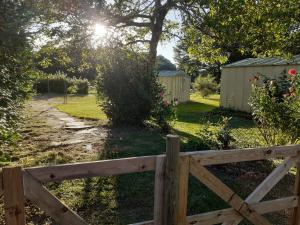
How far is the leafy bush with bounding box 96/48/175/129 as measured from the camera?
10.0 metres

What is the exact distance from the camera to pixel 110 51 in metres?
11.1

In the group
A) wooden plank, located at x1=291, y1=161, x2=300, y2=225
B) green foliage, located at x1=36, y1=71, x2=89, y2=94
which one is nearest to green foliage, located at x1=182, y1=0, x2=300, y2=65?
wooden plank, located at x1=291, y1=161, x2=300, y2=225

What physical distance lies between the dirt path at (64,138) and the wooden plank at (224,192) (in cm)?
396

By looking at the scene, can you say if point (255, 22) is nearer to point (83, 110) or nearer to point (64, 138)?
point (64, 138)

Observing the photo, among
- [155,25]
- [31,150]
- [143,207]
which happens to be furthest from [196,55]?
[143,207]

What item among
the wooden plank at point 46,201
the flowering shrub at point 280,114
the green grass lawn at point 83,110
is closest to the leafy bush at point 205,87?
the green grass lawn at point 83,110

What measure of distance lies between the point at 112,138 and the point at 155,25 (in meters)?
5.62

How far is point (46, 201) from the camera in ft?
7.28

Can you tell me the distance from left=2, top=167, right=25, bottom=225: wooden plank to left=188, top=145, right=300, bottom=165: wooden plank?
129cm

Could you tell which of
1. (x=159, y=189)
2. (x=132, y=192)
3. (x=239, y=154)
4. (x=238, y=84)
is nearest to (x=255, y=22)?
(x=132, y=192)

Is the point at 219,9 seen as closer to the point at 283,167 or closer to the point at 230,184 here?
the point at 230,184

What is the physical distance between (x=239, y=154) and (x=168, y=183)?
84 centimetres

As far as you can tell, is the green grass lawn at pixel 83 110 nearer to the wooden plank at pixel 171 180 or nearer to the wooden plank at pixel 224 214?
the wooden plank at pixel 224 214

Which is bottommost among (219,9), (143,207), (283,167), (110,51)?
(143,207)
